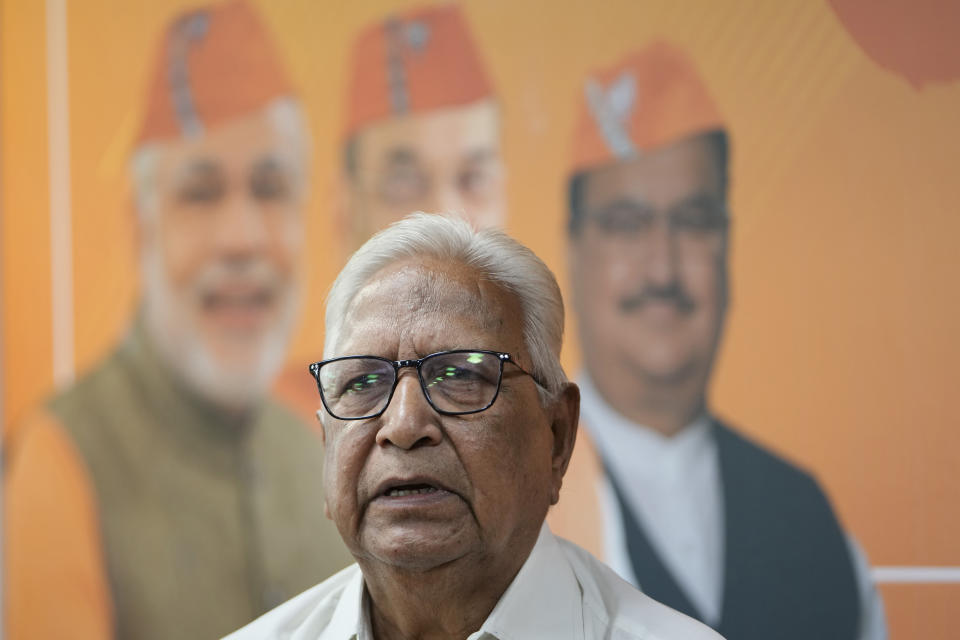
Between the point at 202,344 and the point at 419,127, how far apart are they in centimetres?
82

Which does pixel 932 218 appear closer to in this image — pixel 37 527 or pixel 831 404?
pixel 831 404

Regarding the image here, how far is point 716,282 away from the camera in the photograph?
196 centimetres

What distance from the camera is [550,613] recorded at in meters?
1.27

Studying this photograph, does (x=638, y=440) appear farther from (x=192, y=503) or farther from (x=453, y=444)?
(x=192, y=503)

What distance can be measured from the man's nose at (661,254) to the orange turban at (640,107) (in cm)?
18

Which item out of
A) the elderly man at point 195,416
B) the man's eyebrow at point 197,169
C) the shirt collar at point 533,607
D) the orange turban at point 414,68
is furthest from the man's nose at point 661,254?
the man's eyebrow at point 197,169

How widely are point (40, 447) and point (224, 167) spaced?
97 cm

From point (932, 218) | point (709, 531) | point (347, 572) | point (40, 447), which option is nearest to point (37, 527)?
point (40, 447)

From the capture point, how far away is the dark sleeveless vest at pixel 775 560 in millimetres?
1828

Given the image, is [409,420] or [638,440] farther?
[638,440]

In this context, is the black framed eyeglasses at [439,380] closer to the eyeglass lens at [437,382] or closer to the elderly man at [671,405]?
the eyeglass lens at [437,382]

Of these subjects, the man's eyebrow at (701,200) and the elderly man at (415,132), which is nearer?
the man's eyebrow at (701,200)

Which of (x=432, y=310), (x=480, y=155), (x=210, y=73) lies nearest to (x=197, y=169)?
(x=210, y=73)

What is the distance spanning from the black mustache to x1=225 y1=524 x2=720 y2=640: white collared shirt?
0.71 metres
